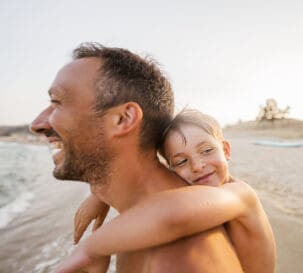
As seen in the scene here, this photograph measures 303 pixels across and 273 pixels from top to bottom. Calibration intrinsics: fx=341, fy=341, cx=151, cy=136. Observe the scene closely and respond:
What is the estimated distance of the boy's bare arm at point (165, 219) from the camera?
137 centimetres

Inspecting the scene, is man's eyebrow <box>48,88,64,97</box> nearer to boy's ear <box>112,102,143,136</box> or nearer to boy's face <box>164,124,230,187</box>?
boy's ear <box>112,102,143,136</box>

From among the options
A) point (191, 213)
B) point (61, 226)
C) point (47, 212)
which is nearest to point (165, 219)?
point (191, 213)

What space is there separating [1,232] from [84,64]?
4.26 metres

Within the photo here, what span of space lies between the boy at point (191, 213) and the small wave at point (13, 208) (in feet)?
14.0

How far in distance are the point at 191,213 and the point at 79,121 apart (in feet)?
2.57

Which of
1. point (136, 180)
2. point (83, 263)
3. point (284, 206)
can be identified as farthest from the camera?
point (284, 206)

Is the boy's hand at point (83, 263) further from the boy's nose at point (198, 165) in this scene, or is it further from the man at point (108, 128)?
the boy's nose at point (198, 165)

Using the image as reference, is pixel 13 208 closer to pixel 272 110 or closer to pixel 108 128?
pixel 108 128

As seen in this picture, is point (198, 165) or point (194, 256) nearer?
point (194, 256)

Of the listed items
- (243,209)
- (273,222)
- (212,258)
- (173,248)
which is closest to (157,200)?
(173,248)

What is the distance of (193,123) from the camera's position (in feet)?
7.16

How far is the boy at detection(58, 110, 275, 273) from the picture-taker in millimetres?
1387

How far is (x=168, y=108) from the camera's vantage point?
2010 millimetres

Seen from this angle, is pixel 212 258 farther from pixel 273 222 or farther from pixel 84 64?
pixel 273 222
